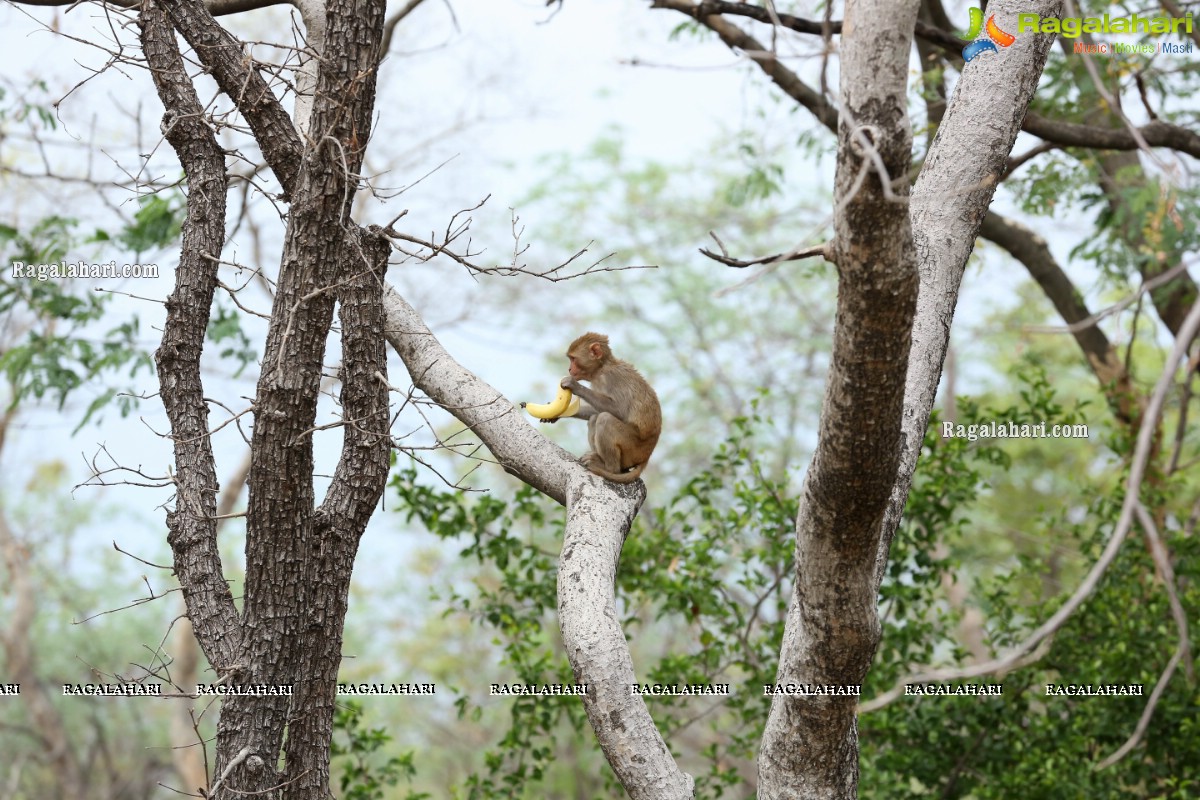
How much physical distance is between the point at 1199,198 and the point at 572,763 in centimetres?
917

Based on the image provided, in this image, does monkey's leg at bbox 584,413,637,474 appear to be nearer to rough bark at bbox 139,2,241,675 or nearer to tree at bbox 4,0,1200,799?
tree at bbox 4,0,1200,799

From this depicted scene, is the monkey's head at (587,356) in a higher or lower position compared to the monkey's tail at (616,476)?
higher

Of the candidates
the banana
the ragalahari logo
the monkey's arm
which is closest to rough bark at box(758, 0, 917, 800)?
the ragalahari logo

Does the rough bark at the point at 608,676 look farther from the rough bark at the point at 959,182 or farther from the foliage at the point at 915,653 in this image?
the foliage at the point at 915,653

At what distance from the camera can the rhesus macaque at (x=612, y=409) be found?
4.45m

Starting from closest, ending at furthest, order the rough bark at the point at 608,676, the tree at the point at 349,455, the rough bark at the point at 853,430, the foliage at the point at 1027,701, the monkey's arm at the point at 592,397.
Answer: the rough bark at the point at 853,430
the tree at the point at 349,455
the rough bark at the point at 608,676
the monkey's arm at the point at 592,397
the foliage at the point at 1027,701

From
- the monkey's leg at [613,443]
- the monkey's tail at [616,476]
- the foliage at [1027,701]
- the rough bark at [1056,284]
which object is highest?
the rough bark at [1056,284]

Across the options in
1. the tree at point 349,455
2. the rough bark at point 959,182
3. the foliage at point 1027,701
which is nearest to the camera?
the tree at point 349,455

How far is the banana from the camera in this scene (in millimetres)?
4441

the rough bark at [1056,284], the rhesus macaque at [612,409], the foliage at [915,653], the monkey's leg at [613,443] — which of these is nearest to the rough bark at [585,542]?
the rhesus macaque at [612,409]

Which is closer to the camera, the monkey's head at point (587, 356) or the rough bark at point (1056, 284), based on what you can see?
the monkey's head at point (587, 356)

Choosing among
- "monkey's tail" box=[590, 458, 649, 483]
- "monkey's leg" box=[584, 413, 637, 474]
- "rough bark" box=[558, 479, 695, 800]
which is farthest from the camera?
"monkey's leg" box=[584, 413, 637, 474]

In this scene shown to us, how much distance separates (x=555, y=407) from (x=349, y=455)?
1.26m

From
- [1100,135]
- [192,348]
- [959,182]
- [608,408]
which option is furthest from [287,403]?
[1100,135]
